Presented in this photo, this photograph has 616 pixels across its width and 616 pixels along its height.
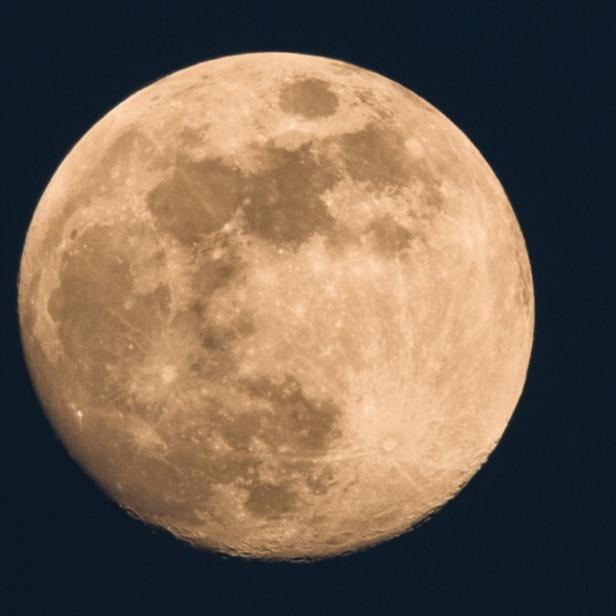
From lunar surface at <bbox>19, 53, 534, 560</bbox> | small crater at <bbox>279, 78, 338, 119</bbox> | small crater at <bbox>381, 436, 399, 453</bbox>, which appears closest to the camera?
lunar surface at <bbox>19, 53, 534, 560</bbox>

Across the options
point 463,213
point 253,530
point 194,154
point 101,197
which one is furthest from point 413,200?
point 253,530

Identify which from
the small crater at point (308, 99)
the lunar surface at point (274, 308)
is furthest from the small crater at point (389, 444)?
the small crater at point (308, 99)

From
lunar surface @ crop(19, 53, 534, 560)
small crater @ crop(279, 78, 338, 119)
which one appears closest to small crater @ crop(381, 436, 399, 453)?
lunar surface @ crop(19, 53, 534, 560)

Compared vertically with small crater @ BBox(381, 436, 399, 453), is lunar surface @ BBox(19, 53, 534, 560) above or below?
above

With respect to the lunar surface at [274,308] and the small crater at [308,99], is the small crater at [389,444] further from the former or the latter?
the small crater at [308,99]

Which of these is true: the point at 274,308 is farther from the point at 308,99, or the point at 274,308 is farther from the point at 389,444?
the point at 308,99

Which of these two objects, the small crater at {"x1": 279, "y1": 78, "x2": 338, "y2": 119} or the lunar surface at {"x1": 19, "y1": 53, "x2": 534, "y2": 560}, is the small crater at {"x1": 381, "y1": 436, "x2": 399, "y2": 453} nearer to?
the lunar surface at {"x1": 19, "y1": 53, "x2": 534, "y2": 560}

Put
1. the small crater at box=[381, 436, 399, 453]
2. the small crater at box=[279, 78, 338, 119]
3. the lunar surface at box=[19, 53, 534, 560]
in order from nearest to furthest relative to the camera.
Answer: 1. the lunar surface at box=[19, 53, 534, 560]
2. the small crater at box=[381, 436, 399, 453]
3. the small crater at box=[279, 78, 338, 119]

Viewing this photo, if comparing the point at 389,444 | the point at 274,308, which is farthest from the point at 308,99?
the point at 389,444
